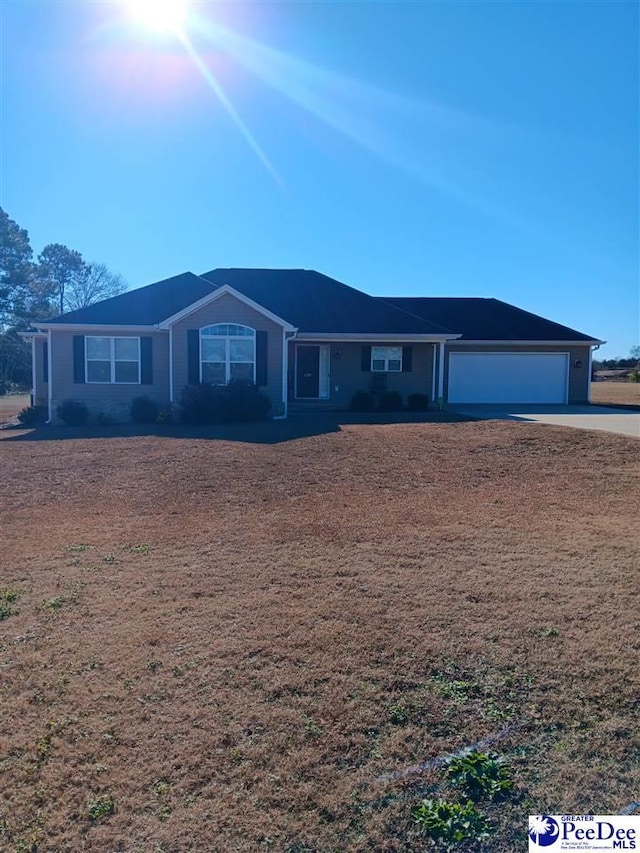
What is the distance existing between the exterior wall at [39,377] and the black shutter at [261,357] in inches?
329

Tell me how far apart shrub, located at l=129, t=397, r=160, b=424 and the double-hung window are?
8097 millimetres

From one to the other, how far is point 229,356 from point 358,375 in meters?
5.54

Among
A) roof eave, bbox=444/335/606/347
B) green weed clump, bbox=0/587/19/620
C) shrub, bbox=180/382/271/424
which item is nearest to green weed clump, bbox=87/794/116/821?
green weed clump, bbox=0/587/19/620

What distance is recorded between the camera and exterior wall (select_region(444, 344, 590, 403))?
24406 mm

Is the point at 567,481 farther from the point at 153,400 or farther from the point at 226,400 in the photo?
the point at 153,400

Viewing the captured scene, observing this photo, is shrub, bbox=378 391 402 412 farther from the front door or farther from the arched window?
the arched window

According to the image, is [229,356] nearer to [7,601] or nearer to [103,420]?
[103,420]

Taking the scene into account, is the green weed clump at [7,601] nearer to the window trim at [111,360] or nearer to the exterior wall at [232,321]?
the exterior wall at [232,321]

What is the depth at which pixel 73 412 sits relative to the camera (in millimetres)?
17125

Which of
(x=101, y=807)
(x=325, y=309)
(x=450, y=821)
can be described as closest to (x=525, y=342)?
(x=325, y=309)

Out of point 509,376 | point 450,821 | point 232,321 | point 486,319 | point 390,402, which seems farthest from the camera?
point 486,319

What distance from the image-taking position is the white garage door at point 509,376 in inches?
967

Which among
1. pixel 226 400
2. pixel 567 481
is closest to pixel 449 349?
pixel 226 400

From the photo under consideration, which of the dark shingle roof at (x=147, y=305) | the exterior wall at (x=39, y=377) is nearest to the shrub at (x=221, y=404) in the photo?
the dark shingle roof at (x=147, y=305)
